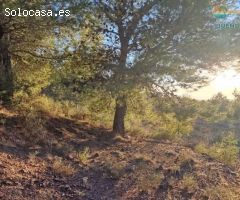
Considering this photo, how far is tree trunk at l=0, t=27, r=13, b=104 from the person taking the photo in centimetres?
1142

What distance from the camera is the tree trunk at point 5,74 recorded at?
11422mm

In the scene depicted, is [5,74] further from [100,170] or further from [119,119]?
[100,170]

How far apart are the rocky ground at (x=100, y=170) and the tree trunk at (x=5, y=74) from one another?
38.0 inches

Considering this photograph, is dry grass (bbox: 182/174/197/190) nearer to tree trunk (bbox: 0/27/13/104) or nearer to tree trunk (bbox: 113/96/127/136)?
tree trunk (bbox: 113/96/127/136)

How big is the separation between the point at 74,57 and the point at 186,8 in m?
3.91

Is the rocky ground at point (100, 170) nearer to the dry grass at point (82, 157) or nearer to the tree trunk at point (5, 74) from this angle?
the dry grass at point (82, 157)

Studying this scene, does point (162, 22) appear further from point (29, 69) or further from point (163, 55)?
point (29, 69)

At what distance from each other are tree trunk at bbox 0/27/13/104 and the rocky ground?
96cm

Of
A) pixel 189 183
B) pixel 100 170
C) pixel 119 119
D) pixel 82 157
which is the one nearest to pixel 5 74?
pixel 82 157

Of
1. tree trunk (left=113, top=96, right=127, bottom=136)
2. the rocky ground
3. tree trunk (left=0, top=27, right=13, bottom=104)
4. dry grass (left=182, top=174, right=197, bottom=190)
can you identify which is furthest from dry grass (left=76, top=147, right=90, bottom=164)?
tree trunk (left=113, top=96, right=127, bottom=136)

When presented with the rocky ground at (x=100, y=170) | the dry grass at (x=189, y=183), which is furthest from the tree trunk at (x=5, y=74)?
the dry grass at (x=189, y=183)

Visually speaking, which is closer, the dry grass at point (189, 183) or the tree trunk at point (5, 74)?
the dry grass at point (189, 183)

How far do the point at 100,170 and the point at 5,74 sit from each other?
4741 mm

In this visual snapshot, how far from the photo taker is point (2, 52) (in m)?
12.6
